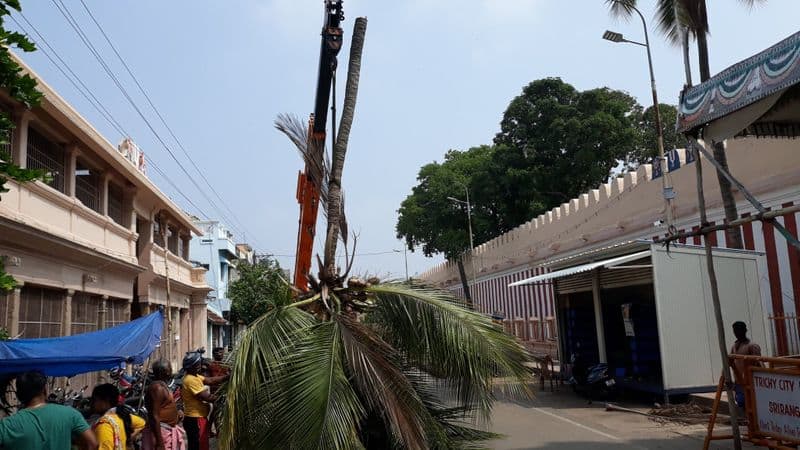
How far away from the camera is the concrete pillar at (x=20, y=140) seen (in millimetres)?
10664

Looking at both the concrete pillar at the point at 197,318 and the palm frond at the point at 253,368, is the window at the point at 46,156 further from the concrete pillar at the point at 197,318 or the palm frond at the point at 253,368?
the concrete pillar at the point at 197,318

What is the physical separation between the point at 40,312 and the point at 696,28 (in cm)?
1230

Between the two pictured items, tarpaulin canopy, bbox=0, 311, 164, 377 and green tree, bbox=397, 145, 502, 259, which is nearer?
tarpaulin canopy, bbox=0, 311, 164, 377


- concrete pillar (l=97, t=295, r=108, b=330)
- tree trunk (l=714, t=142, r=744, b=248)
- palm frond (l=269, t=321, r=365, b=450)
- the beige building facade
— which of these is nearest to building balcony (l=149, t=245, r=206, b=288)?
the beige building facade

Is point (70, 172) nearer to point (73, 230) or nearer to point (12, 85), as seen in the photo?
point (73, 230)

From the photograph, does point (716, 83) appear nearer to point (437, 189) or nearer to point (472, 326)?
point (472, 326)

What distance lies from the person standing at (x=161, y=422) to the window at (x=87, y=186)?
32.4 ft

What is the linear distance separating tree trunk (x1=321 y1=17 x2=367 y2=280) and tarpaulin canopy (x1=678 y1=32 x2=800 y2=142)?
3408mm

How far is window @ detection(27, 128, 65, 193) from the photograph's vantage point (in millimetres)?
11609

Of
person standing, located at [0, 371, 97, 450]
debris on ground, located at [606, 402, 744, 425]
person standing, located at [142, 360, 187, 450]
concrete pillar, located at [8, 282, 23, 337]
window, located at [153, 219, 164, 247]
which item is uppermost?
window, located at [153, 219, 164, 247]

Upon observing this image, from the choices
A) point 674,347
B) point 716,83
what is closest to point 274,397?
point 716,83

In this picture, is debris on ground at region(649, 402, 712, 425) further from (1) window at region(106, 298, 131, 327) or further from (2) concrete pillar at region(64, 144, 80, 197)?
(1) window at region(106, 298, 131, 327)

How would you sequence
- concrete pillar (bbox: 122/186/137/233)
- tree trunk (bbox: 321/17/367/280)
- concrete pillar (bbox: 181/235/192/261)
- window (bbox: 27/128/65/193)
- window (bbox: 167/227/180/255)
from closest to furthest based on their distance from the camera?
tree trunk (bbox: 321/17/367/280)
window (bbox: 27/128/65/193)
concrete pillar (bbox: 122/186/137/233)
window (bbox: 167/227/180/255)
concrete pillar (bbox: 181/235/192/261)

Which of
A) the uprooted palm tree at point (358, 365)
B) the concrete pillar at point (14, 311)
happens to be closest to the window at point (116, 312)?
the concrete pillar at point (14, 311)
